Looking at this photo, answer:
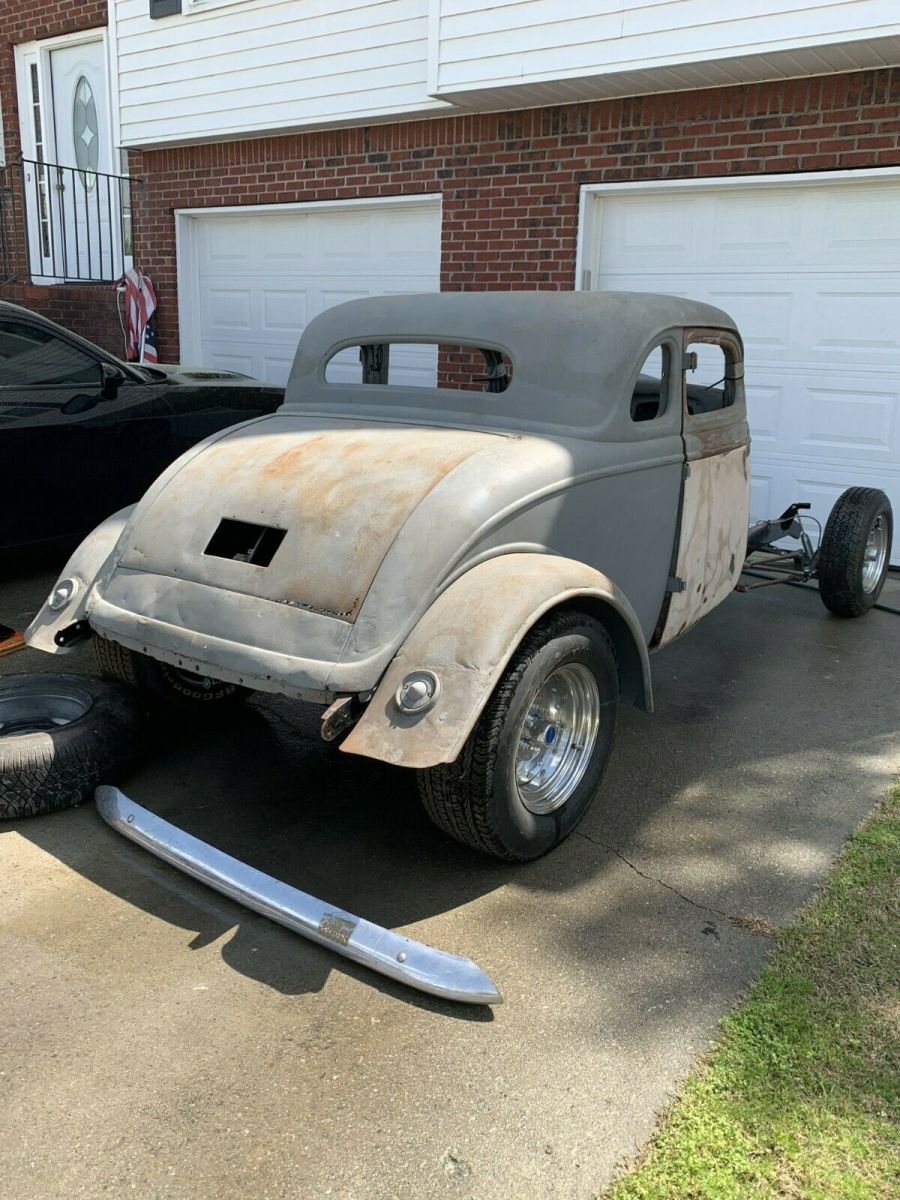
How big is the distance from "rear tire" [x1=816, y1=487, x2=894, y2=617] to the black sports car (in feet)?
13.0

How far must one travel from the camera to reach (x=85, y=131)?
11773mm

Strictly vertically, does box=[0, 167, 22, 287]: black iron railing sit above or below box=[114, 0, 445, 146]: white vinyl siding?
below

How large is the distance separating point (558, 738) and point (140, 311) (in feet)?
29.5

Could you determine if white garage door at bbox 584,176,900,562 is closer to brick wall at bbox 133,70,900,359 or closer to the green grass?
brick wall at bbox 133,70,900,359

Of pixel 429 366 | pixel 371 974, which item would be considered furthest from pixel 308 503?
pixel 429 366

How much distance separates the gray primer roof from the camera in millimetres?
3713

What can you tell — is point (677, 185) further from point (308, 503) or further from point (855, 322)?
point (308, 503)

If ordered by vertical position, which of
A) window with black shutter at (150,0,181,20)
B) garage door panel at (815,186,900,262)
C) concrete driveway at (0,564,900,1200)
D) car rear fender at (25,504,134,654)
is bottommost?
concrete driveway at (0,564,900,1200)

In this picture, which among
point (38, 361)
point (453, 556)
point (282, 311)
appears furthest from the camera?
point (282, 311)

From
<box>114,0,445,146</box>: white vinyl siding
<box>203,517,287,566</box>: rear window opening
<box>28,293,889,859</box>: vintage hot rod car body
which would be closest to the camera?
<box>28,293,889,859</box>: vintage hot rod car body

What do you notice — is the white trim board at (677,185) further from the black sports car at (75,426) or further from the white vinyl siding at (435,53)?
the black sports car at (75,426)

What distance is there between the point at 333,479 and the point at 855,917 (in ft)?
6.85

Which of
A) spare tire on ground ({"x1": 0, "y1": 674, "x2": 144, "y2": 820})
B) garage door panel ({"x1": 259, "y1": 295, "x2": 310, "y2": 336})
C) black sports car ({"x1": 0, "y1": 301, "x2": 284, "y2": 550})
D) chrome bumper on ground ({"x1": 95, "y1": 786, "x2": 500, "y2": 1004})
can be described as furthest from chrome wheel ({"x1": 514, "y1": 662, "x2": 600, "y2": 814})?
garage door panel ({"x1": 259, "y1": 295, "x2": 310, "y2": 336})

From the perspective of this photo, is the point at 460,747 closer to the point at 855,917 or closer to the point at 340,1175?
the point at 340,1175
